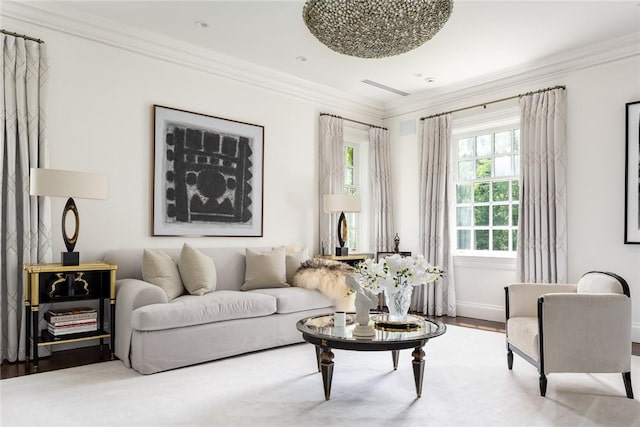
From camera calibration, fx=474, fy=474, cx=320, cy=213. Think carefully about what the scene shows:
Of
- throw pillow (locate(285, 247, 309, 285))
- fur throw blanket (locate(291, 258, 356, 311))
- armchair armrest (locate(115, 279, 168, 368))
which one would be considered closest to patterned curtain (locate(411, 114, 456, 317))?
fur throw blanket (locate(291, 258, 356, 311))

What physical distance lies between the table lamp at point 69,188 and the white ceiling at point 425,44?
151 cm

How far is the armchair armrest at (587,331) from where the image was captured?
3025mm

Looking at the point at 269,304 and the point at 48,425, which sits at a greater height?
the point at 269,304

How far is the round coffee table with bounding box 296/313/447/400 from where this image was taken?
2.85m

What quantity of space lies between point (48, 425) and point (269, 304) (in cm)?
197

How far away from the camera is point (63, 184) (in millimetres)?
3561

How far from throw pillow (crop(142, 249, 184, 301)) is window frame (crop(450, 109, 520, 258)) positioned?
11.8ft

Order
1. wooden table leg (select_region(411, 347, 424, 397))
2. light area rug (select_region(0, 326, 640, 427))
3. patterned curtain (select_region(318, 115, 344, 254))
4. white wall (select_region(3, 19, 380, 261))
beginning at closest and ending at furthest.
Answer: light area rug (select_region(0, 326, 640, 427)) → wooden table leg (select_region(411, 347, 424, 397)) → white wall (select_region(3, 19, 380, 261)) → patterned curtain (select_region(318, 115, 344, 254))

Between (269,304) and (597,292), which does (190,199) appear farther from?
(597,292)

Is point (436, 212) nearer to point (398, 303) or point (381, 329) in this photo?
point (398, 303)

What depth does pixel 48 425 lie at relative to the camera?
252cm

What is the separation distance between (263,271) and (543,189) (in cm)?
310

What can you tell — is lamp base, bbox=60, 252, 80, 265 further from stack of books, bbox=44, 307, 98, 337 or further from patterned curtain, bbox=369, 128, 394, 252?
patterned curtain, bbox=369, 128, 394, 252

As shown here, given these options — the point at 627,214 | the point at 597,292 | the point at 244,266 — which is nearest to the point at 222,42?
the point at 244,266
